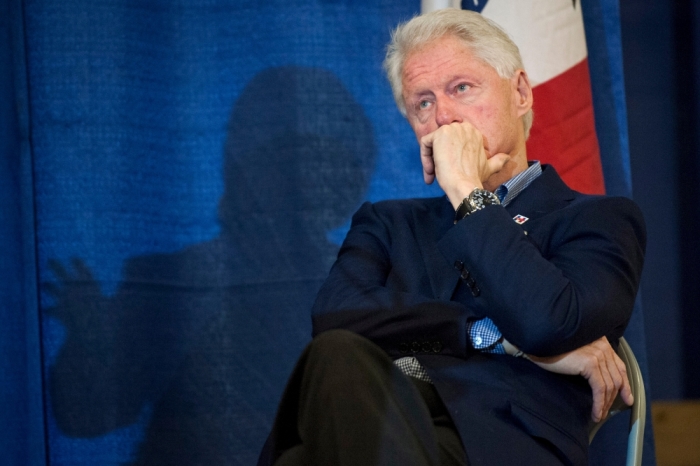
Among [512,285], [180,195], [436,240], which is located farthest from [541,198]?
[180,195]

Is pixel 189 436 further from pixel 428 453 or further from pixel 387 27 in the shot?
pixel 387 27

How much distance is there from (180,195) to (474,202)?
3.66 ft

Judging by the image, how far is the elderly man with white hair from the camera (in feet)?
3.32

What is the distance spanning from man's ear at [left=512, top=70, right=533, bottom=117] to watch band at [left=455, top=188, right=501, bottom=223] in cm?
39

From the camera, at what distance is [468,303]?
1372 mm

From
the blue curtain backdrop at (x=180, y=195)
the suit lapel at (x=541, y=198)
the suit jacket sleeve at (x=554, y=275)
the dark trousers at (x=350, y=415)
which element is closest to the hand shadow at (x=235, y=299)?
the blue curtain backdrop at (x=180, y=195)

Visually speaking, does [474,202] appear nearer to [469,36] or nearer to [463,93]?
[463,93]

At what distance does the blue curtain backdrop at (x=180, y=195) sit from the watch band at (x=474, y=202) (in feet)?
2.86

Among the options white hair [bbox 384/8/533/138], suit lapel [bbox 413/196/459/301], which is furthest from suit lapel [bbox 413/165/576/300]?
white hair [bbox 384/8/533/138]

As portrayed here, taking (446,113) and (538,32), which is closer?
(446,113)

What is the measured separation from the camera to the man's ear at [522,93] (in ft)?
5.26

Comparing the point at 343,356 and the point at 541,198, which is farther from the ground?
the point at 541,198

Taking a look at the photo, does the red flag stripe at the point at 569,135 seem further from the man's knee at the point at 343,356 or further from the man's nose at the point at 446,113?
the man's knee at the point at 343,356

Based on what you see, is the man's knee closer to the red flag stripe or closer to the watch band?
the watch band
